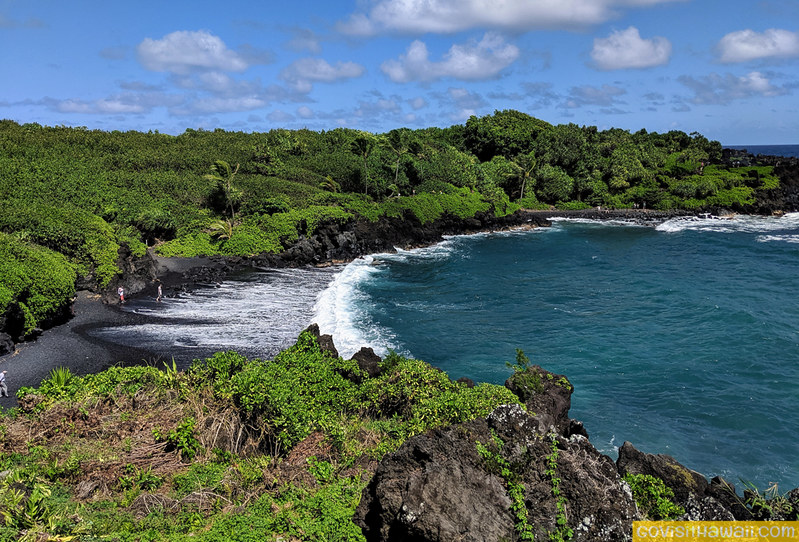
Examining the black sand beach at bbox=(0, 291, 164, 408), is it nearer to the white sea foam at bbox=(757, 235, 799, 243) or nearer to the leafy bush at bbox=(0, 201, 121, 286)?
the leafy bush at bbox=(0, 201, 121, 286)

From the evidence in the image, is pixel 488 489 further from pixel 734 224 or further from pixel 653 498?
pixel 734 224

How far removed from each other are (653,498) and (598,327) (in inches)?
892

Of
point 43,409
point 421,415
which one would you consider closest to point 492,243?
point 421,415

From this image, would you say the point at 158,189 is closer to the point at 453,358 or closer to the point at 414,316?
the point at 414,316

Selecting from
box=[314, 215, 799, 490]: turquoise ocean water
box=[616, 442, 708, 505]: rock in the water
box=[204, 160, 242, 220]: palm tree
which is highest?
box=[204, 160, 242, 220]: palm tree

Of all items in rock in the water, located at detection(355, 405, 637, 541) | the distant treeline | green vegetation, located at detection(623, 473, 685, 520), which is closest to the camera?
rock in the water, located at detection(355, 405, 637, 541)

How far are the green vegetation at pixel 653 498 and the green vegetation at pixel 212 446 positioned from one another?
343 centimetres

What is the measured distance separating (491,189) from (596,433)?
59.5 metres

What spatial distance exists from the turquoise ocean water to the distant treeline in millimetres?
14158

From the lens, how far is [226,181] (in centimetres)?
5344

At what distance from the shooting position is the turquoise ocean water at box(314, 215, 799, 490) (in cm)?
2070

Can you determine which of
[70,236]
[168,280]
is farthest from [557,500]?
[70,236]

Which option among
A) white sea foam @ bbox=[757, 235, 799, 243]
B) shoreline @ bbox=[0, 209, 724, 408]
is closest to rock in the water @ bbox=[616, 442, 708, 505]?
shoreline @ bbox=[0, 209, 724, 408]

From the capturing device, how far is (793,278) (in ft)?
138
